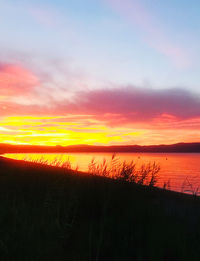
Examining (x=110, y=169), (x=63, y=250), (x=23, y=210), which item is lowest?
(x=63, y=250)

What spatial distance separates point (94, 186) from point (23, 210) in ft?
6.29

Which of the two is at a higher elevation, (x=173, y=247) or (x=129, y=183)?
(x=129, y=183)

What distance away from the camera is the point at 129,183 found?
8.42 meters

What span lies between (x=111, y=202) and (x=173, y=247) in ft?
6.77

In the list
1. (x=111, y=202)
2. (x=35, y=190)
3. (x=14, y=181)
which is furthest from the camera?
(x=14, y=181)

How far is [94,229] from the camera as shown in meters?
5.38

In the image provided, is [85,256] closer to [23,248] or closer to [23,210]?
[23,248]

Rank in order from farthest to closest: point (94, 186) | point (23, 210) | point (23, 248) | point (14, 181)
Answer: point (14, 181), point (94, 186), point (23, 210), point (23, 248)

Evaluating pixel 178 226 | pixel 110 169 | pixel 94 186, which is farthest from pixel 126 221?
pixel 110 169

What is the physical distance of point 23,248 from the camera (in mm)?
4379

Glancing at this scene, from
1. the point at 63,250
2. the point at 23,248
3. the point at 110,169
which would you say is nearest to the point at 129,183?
the point at 110,169

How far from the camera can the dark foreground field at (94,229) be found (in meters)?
4.42

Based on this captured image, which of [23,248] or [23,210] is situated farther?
[23,210]

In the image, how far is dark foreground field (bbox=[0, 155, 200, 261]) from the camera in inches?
174
